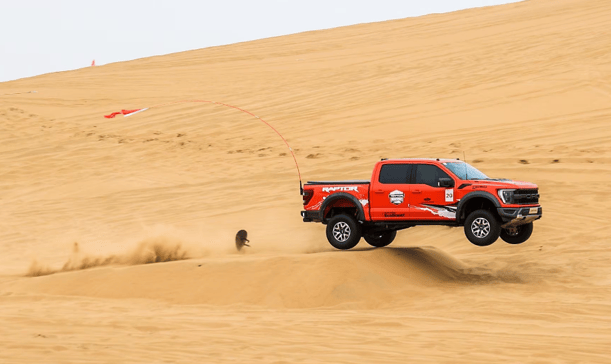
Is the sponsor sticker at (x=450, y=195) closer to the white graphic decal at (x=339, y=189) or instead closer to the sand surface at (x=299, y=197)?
the sand surface at (x=299, y=197)

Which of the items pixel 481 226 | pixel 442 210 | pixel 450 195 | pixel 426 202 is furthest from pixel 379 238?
pixel 481 226

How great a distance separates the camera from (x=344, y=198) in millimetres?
14203

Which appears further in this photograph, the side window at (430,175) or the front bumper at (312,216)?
the front bumper at (312,216)

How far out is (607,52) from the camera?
30.3 m

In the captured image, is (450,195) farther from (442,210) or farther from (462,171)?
(462,171)

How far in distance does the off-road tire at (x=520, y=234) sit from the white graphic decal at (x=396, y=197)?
2.02 m

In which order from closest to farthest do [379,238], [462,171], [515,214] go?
[515,214], [462,171], [379,238]

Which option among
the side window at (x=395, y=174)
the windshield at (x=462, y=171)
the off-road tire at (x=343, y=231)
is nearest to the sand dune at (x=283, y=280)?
the off-road tire at (x=343, y=231)

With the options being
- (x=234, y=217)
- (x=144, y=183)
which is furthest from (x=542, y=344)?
(x=144, y=183)

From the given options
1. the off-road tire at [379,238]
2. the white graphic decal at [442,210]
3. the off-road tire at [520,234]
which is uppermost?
the white graphic decal at [442,210]

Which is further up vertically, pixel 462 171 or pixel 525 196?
pixel 462 171

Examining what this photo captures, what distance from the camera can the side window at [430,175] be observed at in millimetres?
13680

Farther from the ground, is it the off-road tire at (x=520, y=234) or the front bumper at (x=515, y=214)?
the front bumper at (x=515, y=214)

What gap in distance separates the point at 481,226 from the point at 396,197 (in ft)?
5.07
